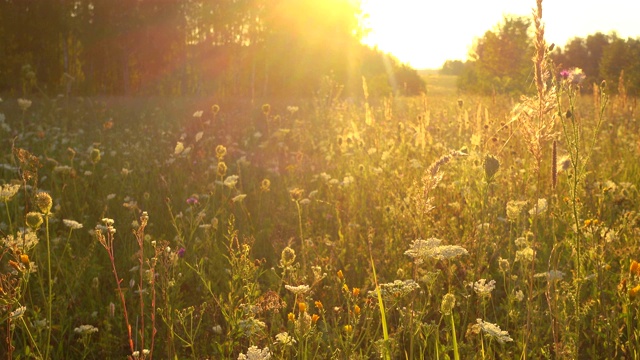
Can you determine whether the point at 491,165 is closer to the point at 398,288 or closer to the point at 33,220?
the point at 398,288

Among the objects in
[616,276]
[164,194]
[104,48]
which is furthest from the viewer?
[104,48]

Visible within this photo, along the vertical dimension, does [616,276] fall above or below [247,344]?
above

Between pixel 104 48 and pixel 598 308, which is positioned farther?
pixel 104 48

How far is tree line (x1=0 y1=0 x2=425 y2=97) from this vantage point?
54.1 feet

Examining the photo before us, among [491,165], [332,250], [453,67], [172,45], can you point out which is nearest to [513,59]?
[172,45]

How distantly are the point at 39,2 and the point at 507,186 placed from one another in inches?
665

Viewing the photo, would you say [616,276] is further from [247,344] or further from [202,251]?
[202,251]

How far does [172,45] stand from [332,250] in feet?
56.7

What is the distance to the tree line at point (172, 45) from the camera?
16500 mm

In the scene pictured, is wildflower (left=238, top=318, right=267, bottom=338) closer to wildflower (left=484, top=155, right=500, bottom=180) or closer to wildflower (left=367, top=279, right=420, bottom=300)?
wildflower (left=367, top=279, right=420, bottom=300)

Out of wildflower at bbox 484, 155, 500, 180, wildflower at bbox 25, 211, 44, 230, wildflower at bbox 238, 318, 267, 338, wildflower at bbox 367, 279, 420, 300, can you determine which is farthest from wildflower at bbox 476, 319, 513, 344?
wildflower at bbox 25, 211, 44, 230

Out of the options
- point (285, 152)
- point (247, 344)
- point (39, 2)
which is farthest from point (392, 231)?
point (39, 2)

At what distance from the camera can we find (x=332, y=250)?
3.05 meters

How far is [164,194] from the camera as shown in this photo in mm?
4602
